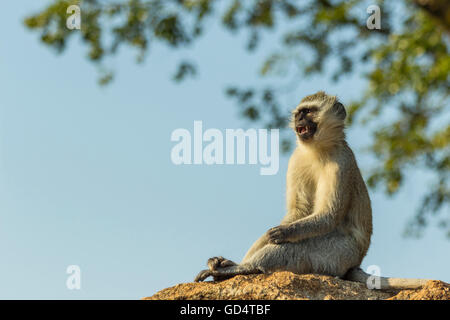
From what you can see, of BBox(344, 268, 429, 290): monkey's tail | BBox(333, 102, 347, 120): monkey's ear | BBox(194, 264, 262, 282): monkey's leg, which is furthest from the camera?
BBox(333, 102, 347, 120): monkey's ear

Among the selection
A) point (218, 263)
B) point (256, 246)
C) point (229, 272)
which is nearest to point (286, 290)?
point (229, 272)

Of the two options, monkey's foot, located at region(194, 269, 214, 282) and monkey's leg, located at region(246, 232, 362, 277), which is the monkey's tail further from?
monkey's foot, located at region(194, 269, 214, 282)

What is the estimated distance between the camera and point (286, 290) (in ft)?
17.4

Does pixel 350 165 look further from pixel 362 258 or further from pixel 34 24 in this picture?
pixel 34 24

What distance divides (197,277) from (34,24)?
248 inches

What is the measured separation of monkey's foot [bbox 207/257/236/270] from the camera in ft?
19.7

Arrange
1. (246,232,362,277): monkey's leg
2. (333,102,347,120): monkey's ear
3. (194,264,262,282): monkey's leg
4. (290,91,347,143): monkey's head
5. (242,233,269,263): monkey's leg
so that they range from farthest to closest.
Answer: (333,102,347,120): monkey's ear → (290,91,347,143): monkey's head → (242,233,269,263): monkey's leg → (246,232,362,277): monkey's leg → (194,264,262,282): monkey's leg

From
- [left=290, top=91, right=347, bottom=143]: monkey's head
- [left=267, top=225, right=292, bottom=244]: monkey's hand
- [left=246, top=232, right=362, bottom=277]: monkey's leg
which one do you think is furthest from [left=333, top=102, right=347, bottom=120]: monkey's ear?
[left=267, top=225, right=292, bottom=244]: monkey's hand

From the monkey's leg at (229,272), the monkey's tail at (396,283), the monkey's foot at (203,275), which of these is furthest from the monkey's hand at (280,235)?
the monkey's tail at (396,283)

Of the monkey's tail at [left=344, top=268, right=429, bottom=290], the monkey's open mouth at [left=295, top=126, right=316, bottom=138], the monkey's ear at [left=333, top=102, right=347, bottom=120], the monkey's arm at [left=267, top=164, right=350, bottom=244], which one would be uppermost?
the monkey's ear at [left=333, top=102, right=347, bottom=120]

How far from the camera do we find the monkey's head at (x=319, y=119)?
22.6 feet

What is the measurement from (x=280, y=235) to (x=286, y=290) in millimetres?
956

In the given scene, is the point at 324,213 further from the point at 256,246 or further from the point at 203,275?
the point at 203,275
